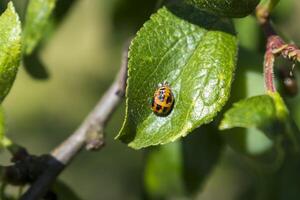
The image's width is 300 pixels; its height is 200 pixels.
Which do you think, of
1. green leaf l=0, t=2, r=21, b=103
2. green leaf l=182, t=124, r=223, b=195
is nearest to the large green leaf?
green leaf l=0, t=2, r=21, b=103

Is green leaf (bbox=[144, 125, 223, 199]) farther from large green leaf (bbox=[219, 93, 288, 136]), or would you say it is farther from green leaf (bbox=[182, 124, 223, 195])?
large green leaf (bbox=[219, 93, 288, 136])

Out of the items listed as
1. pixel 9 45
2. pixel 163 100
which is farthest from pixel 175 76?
pixel 9 45

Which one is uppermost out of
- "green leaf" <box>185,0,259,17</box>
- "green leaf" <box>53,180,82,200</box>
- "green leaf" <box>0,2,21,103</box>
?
"green leaf" <box>0,2,21,103</box>

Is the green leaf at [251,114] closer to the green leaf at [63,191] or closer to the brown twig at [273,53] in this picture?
the brown twig at [273,53]

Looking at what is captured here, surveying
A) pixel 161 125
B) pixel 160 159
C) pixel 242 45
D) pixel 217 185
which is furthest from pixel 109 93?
pixel 217 185

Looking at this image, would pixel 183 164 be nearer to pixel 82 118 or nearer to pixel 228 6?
pixel 228 6
